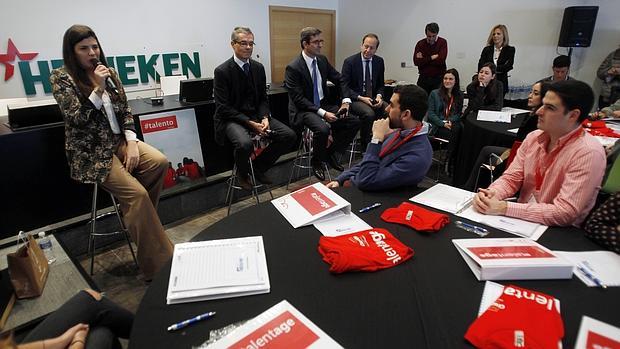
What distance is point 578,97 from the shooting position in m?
1.54

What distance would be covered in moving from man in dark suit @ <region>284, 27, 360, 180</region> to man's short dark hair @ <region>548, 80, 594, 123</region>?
6.77ft

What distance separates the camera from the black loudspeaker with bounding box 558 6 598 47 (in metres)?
4.40

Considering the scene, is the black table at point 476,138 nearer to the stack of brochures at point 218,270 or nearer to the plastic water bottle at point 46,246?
the stack of brochures at point 218,270

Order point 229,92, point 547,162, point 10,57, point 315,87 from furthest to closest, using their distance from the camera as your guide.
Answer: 1. point 10,57
2. point 315,87
3. point 229,92
4. point 547,162

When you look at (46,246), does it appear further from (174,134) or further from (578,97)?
(578,97)

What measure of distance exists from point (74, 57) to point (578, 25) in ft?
17.9

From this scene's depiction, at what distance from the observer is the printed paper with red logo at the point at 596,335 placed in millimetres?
832

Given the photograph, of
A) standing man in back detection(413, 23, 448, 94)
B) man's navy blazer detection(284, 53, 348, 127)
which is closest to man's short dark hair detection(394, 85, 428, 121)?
man's navy blazer detection(284, 53, 348, 127)

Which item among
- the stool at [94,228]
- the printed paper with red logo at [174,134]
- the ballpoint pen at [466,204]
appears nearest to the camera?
the ballpoint pen at [466,204]

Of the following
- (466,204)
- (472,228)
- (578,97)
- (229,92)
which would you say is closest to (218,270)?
(472,228)

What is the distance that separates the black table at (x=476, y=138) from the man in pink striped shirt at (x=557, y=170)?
1.24 metres

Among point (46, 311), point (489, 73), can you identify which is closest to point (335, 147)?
point (489, 73)

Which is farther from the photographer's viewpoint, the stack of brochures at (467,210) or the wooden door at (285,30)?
the wooden door at (285,30)

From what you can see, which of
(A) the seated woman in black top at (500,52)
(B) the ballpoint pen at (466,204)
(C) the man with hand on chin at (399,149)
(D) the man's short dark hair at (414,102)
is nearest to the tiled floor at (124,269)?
(C) the man with hand on chin at (399,149)
